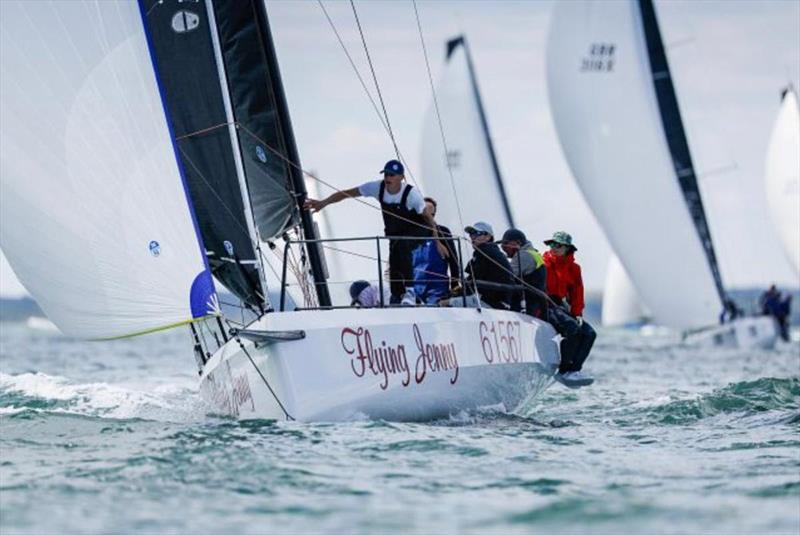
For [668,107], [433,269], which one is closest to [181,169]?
[433,269]

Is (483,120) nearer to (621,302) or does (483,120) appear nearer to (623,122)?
(623,122)

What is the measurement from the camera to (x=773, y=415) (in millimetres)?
10703

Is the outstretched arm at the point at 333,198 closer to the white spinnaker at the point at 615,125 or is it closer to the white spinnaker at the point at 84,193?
the white spinnaker at the point at 84,193

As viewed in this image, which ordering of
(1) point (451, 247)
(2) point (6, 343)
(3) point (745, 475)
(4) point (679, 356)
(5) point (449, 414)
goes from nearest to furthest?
(3) point (745, 475) < (5) point (449, 414) < (1) point (451, 247) < (4) point (679, 356) < (2) point (6, 343)

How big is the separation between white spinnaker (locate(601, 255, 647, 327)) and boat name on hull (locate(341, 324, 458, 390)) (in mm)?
47783

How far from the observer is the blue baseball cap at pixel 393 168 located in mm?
10125

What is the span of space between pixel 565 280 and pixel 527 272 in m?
0.80

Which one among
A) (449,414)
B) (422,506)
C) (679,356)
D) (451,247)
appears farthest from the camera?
(679,356)

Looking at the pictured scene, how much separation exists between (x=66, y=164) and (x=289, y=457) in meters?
2.48

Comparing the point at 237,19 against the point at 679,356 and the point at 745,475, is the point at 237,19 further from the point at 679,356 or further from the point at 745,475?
the point at 679,356

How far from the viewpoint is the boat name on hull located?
896cm

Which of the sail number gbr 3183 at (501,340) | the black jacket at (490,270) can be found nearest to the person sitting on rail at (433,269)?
the black jacket at (490,270)

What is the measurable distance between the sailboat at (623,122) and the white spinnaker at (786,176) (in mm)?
5820

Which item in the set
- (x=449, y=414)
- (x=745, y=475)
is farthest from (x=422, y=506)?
(x=449, y=414)
